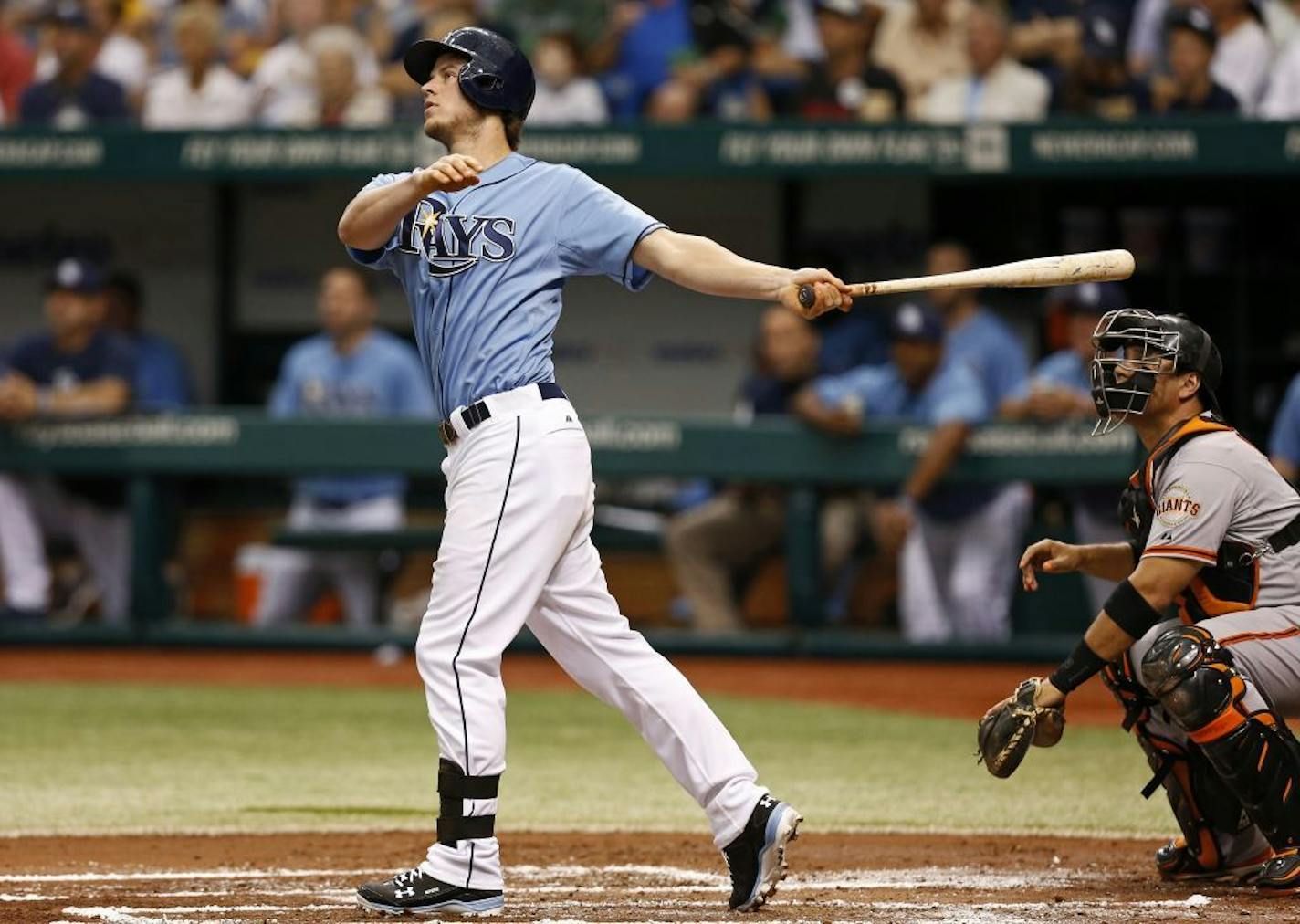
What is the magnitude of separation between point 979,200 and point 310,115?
11.4ft

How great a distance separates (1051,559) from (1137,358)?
0.50 meters

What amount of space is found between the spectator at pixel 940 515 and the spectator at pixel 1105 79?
4.59 feet

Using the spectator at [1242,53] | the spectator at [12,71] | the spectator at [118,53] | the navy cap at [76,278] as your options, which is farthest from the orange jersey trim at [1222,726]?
the spectator at [12,71]

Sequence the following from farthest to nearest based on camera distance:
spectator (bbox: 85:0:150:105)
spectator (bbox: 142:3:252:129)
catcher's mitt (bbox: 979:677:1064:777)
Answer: spectator (bbox: 85:0:150:105)
spectator (bbox: 142:3:252:129)
catcher's mitt (bbox: 979:677:1064:777)

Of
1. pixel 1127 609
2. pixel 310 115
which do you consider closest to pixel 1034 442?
pixel 310 115

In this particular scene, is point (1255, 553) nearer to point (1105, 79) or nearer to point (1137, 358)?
point (1137, 358)

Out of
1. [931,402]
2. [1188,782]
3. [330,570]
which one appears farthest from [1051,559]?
[330,570]

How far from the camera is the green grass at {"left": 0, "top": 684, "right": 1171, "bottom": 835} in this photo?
17.6 ft

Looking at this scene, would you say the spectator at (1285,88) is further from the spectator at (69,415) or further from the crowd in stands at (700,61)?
the spectator at (69,415)

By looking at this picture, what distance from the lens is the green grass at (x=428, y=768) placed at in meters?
5.36

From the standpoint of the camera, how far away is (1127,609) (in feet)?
13.2

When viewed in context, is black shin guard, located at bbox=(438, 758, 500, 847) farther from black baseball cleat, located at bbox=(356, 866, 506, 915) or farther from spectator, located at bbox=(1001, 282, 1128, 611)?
spectator, located at bbox=(1001, 282, 1128, 611)

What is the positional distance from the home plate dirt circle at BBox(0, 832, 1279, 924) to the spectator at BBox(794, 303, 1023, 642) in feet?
13.2

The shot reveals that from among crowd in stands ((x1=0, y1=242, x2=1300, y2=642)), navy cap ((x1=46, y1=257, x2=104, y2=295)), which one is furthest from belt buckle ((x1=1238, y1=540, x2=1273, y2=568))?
navy cap ((x1=46, y1=257, x2=104, y2=295))
